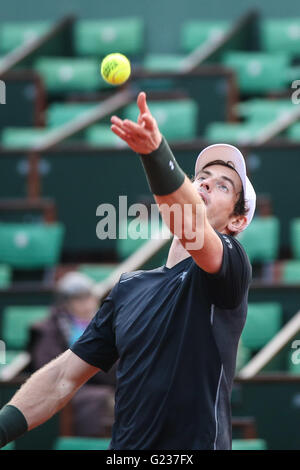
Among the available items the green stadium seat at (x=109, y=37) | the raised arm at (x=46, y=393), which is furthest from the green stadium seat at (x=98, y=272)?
the green stadium seat at (x=109, y=37)

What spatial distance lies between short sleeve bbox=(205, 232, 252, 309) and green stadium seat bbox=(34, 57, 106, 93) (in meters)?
8.56

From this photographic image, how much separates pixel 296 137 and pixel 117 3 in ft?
14.5

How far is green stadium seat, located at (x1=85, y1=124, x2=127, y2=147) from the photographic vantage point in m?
8.95

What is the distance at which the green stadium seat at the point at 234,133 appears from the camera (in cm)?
880

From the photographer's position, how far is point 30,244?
7660mm

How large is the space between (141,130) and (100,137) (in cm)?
681

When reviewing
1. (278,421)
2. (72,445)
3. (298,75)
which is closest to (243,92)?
(298,75)

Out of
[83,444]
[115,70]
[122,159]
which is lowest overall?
[83,444]

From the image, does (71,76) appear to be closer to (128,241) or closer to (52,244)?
(52,244)

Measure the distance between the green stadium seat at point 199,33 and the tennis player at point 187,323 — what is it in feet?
29.6

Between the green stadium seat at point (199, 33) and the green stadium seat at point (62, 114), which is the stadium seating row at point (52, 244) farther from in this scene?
the green stadium seat at point (199, 33)

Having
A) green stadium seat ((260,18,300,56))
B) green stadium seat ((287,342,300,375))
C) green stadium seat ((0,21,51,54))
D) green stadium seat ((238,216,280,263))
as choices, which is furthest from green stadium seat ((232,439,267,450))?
green stadium seat ((0,21,51,54))

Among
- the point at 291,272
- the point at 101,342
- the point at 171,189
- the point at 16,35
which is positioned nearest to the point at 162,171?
the point at 171,189

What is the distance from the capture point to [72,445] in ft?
15.0
